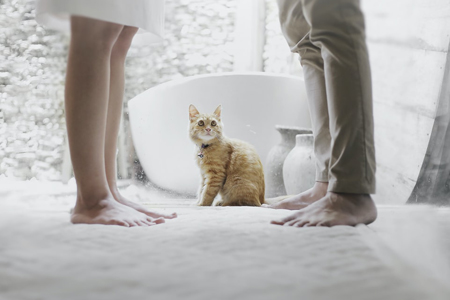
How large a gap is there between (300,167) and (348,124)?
0.82 m

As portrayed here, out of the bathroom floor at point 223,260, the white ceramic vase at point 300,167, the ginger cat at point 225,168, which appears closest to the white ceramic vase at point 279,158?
the white ceramic vase at point 300,167

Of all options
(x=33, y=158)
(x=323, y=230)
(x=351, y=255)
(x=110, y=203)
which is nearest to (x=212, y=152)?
(x=110, y=203)

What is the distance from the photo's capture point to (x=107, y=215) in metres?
0.69

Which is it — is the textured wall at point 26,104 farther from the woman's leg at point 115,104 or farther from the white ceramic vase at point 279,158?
the woman's leg at point 115,104

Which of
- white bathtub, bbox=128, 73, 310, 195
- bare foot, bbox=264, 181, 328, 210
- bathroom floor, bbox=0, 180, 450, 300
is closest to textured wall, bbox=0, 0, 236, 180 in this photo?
white bathtub, bbox=128, 73, 310, 195

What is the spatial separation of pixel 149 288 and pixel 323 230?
0.34 m

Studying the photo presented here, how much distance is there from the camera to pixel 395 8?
0.60 metres

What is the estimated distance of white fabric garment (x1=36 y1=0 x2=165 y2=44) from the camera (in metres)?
0.56

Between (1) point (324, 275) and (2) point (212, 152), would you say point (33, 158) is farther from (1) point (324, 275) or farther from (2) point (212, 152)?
(1) point (324, 275)

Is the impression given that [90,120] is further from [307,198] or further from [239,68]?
[239,68]

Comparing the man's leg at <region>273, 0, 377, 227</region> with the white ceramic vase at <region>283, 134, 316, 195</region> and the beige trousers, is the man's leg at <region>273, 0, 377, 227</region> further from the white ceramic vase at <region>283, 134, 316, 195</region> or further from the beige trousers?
the white ceramic vase at <region>283, 134, 316, 195</region>

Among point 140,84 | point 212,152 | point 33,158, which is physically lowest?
point 33,158

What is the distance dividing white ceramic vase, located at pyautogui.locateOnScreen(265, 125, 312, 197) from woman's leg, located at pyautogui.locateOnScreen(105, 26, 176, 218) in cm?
87

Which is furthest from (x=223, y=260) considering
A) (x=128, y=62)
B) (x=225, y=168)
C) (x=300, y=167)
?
(x=128, y=62)
